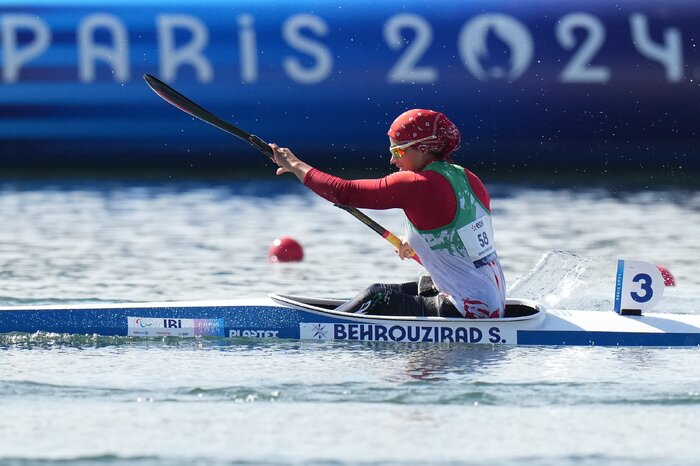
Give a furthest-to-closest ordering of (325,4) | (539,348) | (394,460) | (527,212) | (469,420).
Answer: (325,4), (527,212), (539,348), (469,420), (394,460)

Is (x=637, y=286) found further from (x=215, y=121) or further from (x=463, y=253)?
(x=215, y=121)

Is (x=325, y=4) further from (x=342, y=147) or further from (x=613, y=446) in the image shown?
(x=613, y=446)

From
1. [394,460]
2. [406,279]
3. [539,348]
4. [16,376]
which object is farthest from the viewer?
[406,279]

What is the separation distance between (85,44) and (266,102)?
7.25 ft

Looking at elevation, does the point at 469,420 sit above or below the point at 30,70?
below

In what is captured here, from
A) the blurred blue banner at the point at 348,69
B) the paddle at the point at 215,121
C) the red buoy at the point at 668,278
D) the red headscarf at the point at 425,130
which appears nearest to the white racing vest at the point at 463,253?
the red headscarf at the point at 425,130

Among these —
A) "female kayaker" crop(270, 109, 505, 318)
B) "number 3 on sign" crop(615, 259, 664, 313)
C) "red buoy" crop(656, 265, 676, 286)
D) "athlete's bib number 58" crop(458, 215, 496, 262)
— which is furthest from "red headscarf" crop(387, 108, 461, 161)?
"red buoy" crop(656, 265, 676, 286)

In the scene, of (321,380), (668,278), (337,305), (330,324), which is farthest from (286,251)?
(321,380)

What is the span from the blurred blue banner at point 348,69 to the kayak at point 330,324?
30.2ft

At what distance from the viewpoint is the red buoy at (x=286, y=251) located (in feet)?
40.1

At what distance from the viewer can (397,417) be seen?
645 centimetres

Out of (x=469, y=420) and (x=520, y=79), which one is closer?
(x=469, y=420)

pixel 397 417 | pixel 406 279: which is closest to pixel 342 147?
pixel 406 279

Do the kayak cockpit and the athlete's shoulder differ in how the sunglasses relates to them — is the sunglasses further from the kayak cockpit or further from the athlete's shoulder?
the kayak cockpit
